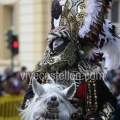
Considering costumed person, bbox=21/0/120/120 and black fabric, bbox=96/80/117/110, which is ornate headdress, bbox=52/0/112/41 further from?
black fabric, bbox=96/80/117/110

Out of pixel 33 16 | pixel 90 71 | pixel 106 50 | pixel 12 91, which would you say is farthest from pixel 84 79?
pixel 33 16

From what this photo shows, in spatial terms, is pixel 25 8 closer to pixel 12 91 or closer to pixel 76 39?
pixel 12 91

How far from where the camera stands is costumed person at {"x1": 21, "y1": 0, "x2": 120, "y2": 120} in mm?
5328

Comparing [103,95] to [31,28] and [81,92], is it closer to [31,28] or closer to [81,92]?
[81,92]

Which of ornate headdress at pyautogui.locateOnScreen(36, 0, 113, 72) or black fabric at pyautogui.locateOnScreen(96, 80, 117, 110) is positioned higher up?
ornate headdress at pyautogui.locateOnScreen(36, 0, 113, 72)

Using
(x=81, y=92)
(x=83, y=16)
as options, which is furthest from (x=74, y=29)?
(x=81, y=92)

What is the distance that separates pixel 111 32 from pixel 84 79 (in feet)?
2.09

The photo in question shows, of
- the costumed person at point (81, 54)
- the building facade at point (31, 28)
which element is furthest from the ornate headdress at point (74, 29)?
the building facade at point (31, 28)

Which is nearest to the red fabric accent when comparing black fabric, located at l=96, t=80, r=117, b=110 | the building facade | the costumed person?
the costumed person

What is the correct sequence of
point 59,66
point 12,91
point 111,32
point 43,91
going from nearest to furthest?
point 43,91 → point 59,66 → point 111,32 → point 12,91

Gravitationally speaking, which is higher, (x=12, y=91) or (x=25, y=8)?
(x=25, y=8)

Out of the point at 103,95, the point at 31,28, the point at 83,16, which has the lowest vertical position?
the point at 103,95

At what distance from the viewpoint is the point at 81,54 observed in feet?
17.9

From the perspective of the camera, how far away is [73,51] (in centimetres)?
538
